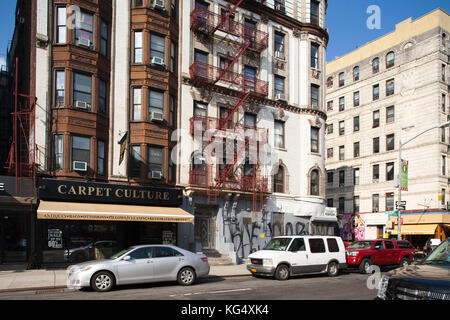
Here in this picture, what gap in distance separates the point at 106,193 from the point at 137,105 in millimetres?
5367

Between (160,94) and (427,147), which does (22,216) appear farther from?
(427,147)

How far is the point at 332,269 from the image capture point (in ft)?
57.6

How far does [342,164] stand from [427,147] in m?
→ 10.6

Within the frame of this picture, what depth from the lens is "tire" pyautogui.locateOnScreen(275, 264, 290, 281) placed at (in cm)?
1591

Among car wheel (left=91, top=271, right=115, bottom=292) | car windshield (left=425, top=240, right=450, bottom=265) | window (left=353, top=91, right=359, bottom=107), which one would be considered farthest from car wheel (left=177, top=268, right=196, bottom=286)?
window (left=353, top=91, right=359, bottom=107)

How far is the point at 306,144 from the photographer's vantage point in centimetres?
2902

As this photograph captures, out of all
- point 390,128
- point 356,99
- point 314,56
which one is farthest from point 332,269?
point 356,99

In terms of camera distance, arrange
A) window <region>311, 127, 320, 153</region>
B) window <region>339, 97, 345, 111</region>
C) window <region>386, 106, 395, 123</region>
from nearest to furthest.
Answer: window <region>311, 127, 320, 153</region>, window <region>386, 106, 395, 123</region>, window <region>339, 97, 345, 111</region>

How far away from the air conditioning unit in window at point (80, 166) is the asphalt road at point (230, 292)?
735 centimetres

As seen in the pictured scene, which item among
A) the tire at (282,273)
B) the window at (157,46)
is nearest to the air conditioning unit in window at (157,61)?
the window at (157,46)

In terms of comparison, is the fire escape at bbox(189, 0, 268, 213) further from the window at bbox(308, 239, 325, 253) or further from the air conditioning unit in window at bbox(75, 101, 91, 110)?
the window at bbox(308, 239, 325, 253)

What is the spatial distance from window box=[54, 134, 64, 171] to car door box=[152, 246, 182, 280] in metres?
8.13
